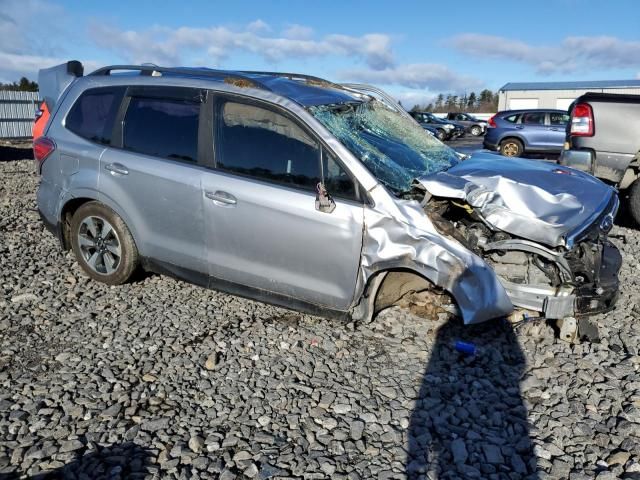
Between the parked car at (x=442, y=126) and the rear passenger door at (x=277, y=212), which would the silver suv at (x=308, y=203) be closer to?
the rear passenger door at (x=277, y=212)

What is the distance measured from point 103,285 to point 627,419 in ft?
13.7

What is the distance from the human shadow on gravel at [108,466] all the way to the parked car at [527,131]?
17.9m

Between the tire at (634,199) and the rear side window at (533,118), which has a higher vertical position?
the rear side window at (533,118)

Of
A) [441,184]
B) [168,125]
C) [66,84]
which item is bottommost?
[441,184]

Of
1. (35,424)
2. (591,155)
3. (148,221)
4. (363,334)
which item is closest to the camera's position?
(35,424)

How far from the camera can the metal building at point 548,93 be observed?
128ft

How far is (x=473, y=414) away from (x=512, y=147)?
1734 centimetres

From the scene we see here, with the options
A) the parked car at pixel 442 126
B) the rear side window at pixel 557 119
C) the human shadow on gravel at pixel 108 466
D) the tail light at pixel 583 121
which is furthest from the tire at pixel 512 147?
the human shadow on gravel at pixel 108 466

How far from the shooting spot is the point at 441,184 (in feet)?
12.3

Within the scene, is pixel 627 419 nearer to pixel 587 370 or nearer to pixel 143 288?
pixel 587 370

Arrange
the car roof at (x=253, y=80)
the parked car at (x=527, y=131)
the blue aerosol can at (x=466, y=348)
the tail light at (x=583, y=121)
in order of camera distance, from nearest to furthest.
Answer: the blue aerosol can at (x=466, y=348), the car roof at (x=253, y=80), the tail light at (x=583, y=121), the parked car at (x=527, y=131)

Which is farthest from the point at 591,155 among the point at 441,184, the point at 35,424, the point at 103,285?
the point at 35,424

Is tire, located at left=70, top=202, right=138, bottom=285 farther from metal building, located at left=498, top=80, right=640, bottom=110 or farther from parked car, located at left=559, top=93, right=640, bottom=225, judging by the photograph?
metal building, located at left=498, top=80, right=640, bottom=110

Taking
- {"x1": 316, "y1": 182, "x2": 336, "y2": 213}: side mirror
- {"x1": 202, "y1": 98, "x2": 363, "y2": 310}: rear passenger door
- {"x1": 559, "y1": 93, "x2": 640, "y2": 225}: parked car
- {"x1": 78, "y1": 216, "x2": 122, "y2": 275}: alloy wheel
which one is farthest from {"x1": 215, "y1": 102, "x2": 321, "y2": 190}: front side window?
{"x1": 559, "y1": 93, "x2": 640, "y2": 225}: parked car
